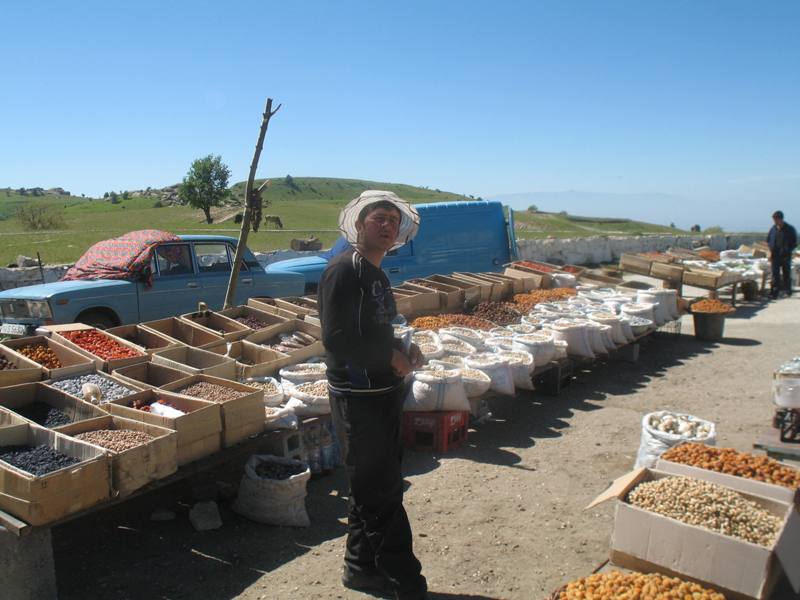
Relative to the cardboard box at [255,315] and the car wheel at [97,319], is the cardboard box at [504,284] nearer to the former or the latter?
the cardboard box at [255,315]

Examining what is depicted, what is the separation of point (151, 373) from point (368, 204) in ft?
10.3

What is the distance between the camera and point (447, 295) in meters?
9.31

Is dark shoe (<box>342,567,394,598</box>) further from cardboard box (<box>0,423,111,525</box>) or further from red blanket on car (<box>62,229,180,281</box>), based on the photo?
red blanket on car (<box>62,229,180,281</box>)

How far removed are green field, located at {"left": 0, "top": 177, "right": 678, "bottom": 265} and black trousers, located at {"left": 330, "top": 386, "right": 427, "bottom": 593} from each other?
12.9 metres

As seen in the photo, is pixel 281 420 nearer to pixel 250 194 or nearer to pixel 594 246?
pixel 250 194

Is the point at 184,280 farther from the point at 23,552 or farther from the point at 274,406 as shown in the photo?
the point at 23,552

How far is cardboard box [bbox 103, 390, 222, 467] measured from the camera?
4.17 m

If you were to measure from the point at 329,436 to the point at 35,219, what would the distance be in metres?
48.7

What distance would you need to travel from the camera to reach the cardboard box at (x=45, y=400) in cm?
444

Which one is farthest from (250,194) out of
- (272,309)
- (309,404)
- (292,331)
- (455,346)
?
(309,404)

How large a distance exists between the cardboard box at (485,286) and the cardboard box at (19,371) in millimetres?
A: 6434

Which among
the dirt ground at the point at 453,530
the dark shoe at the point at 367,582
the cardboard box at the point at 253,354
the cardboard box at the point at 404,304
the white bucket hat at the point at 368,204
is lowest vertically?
the dirt ground at the point at 453,530

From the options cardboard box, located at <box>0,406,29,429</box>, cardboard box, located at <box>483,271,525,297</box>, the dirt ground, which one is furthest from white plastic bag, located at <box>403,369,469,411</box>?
cardboard box, located at <box>483,271,525,297</box>

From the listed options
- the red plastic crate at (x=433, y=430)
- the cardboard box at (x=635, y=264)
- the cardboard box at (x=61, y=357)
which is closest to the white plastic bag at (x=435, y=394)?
the red plastic crate at (x=433, y=430)
